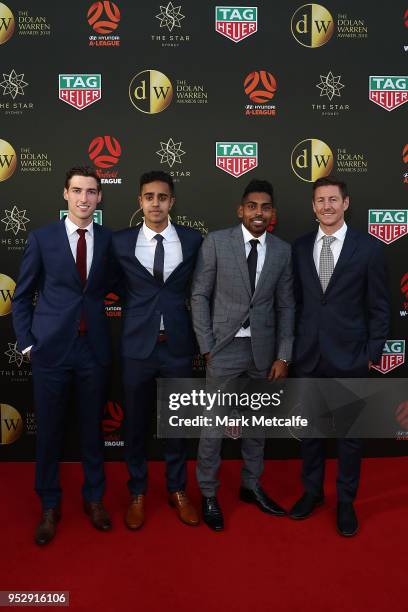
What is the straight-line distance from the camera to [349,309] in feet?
8.63

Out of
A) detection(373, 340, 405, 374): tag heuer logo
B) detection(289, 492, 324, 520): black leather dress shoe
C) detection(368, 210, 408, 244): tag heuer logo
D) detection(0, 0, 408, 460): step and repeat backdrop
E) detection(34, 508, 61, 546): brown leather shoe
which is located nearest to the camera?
detection(34, 508, 61, 546): brown leather shoe

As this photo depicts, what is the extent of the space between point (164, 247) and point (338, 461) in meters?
1.45

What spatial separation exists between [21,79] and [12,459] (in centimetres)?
249

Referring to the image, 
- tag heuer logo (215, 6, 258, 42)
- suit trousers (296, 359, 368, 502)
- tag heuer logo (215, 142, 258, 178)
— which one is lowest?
suit trousers (296, 359, 368, 502)

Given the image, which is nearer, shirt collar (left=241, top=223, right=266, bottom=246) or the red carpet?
the red carpet

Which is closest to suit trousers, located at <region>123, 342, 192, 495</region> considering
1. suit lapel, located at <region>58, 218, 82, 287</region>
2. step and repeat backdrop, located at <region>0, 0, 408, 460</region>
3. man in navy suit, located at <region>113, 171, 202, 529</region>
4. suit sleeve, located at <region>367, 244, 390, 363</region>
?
man in navy suit, located at <region>113, 171, 202, 529</region>

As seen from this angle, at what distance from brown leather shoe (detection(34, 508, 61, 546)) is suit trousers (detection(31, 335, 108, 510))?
1.4 inches

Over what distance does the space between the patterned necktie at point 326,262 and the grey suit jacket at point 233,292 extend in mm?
166

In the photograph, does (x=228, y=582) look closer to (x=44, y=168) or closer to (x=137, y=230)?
(x=137, y=230)

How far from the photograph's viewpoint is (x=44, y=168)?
3336 mm

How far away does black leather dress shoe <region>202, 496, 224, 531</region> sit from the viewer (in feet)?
8.77

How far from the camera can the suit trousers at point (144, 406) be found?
2652mm

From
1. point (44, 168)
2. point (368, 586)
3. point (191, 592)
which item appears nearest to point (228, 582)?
point (191, 592)

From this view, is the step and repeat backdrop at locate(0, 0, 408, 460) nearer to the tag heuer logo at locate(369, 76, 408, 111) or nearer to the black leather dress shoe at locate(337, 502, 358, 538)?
the tag heuer logo at locate(369, 76, 408, 111)
